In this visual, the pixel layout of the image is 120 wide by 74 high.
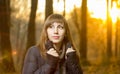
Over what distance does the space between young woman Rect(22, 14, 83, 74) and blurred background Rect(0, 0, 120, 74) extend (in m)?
0.22

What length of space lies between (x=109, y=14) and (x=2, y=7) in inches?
747

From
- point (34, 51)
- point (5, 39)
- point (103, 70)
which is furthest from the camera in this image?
point (5, 39)

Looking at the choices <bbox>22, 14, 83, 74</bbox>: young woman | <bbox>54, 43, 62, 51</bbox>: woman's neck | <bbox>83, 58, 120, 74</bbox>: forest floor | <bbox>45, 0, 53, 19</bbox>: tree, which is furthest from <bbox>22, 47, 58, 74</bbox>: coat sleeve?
<bbox>45, 0, 53, 19</bbox>: tree

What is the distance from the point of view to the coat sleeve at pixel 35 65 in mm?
3367

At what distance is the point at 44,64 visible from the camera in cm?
344

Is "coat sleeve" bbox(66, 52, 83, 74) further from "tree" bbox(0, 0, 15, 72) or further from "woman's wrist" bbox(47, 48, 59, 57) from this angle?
"tree" bbox(0, 0, 15, 72)

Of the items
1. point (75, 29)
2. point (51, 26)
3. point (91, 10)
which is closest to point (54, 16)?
point (51, 26)

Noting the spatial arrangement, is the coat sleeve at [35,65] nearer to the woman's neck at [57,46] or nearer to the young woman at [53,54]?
the young woman at [53,54]

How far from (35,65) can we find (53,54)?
0.20m

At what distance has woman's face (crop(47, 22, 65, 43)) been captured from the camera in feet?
11.3

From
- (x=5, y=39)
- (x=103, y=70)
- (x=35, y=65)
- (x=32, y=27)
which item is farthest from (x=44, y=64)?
(x=32, y=27)

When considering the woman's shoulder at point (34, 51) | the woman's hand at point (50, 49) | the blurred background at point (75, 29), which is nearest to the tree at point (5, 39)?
the blurred background at point (75, 29)

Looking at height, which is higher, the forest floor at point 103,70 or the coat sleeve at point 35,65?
the coat sleeve at point 35,65

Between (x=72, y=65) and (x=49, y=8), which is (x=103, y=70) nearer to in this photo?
(x=49, y=8)
